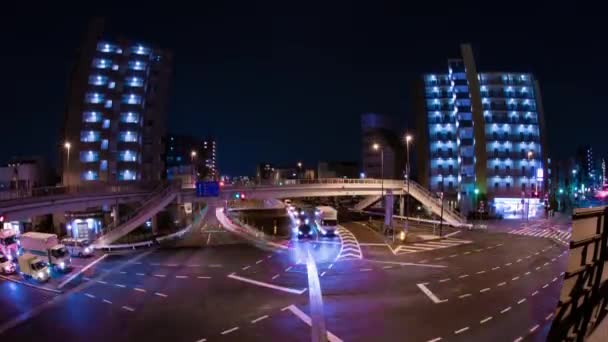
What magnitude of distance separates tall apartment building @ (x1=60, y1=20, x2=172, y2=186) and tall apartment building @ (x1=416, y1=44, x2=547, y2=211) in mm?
61657

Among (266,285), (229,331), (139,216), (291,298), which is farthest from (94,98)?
(229,331)

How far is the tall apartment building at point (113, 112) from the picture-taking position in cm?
7806

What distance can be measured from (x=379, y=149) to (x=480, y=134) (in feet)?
139

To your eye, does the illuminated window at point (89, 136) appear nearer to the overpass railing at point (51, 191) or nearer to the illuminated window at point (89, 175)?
the illuminated window at point (89, 175)

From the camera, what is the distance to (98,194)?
4622 cm

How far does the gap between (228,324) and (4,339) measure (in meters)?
9.71

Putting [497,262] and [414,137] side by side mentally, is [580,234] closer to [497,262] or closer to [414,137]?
[497,262]

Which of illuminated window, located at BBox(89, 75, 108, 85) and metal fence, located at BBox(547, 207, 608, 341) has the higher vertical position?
illuminated window, located at BBox(89, 75, 108, 85)

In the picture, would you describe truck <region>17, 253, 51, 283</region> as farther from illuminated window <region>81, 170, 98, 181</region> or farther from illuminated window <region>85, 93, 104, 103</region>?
illuminated window <region>85, 93, 104, 103</region>

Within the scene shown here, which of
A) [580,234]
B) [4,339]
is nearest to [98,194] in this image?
[4,339]

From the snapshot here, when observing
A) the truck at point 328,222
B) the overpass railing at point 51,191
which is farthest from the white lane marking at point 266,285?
the truck at point 328,222

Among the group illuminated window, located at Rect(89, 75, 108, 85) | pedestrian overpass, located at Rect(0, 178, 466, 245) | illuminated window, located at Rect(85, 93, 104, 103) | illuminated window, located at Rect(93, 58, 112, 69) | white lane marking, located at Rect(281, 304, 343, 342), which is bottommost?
white lane marking, located at Rect(281, 304, 343, 342)

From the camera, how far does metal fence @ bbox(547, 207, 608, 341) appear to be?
652 cm

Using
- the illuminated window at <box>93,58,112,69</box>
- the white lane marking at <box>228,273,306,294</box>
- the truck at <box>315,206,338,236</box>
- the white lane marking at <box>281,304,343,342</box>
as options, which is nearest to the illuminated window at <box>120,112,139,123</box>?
the illuminated window at <box>93,58,112,69</box>
